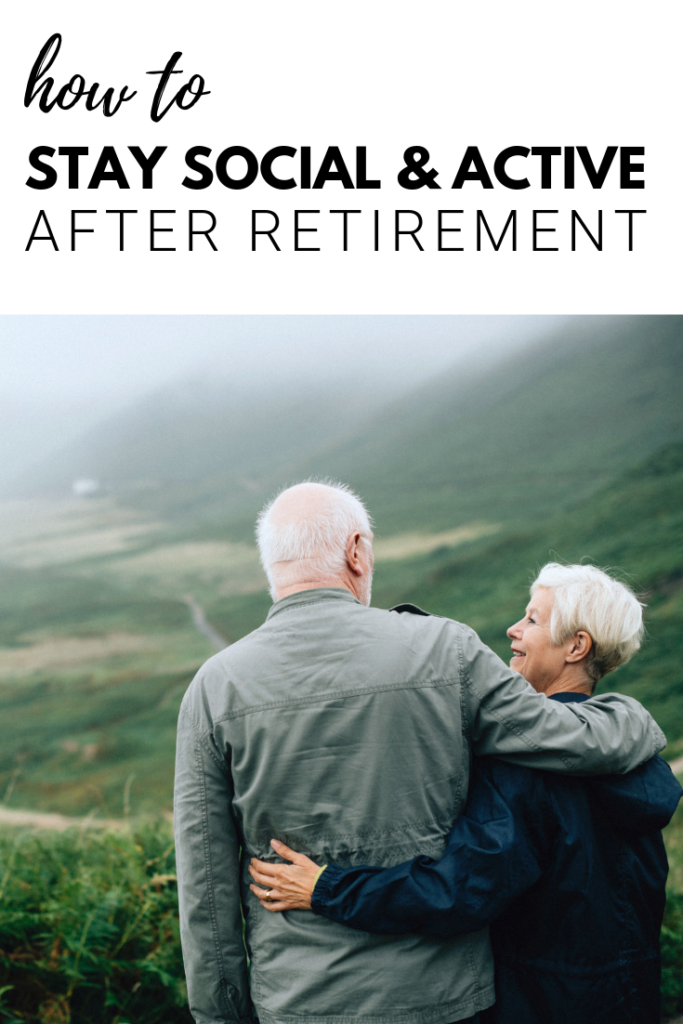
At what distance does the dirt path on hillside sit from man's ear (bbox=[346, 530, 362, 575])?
1309 centimetres

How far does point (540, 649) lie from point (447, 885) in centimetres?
60

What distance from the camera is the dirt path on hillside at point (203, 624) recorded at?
1443 cm

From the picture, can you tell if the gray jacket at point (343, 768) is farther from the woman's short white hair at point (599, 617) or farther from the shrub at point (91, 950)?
the shrub at point (91, 950)

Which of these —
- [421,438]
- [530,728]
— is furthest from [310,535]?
[421,438]

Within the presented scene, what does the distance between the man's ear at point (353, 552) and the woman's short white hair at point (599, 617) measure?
519mm

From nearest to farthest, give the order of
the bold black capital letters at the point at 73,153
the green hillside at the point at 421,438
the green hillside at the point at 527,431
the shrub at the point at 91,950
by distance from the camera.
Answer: the shrub at the point at 91,950 → the bold black capital letters at the point at 73,153 → the green hillside at the point at 527,431 → the green hillside at the point at 421,438

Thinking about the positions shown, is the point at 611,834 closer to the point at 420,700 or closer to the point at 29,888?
the point at 420,700

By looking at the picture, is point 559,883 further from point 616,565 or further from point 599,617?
point 616,565

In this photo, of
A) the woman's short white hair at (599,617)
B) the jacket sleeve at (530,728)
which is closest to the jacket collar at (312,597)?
the jacket sleeve at (530,728)

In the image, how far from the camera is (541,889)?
1489mm

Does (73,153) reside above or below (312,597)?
above

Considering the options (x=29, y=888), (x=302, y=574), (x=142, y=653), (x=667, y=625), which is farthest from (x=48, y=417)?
(x=302, y=574)

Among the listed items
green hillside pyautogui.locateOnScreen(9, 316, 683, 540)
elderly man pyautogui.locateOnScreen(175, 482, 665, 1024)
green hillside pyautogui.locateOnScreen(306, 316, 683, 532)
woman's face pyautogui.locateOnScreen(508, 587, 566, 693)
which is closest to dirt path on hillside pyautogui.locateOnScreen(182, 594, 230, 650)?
green hillside pyautogui.locateOnScreen(9, 316, 683, 540)

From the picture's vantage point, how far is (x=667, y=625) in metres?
10.5
